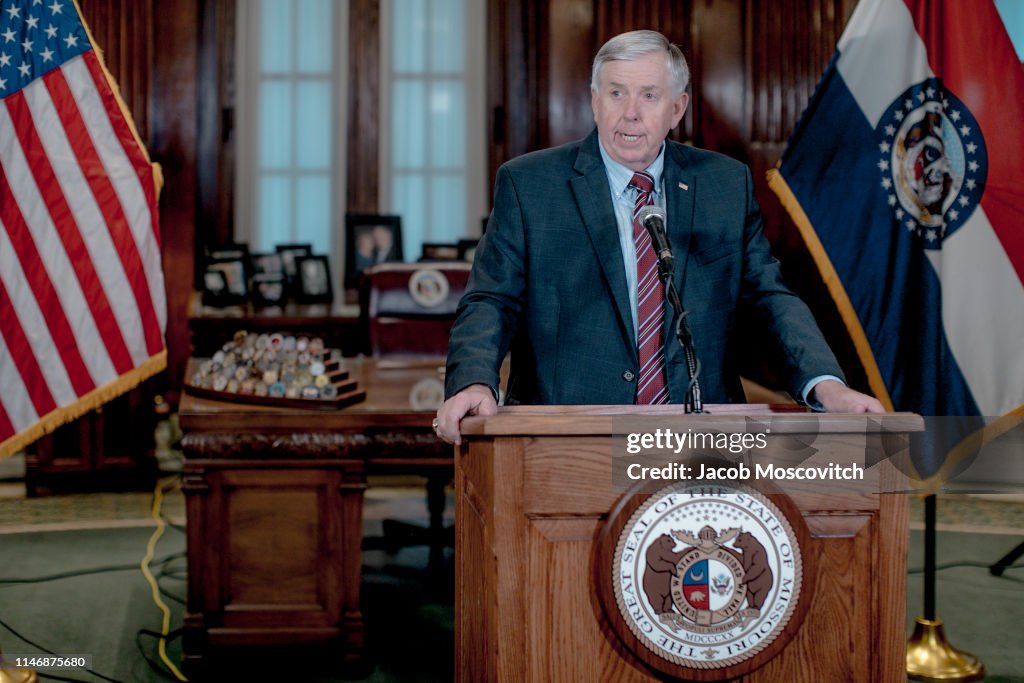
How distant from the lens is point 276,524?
3.16 metres

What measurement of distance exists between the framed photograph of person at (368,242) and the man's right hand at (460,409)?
15.4 ft

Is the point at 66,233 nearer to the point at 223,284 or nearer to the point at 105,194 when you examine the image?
the point at 105,194

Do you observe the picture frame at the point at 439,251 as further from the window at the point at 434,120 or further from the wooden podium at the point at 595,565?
the wooden podium at the point at 595,565

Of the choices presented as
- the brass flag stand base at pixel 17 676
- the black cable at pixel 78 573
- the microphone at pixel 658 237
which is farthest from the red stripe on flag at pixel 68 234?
the microphone at pixel 658 237

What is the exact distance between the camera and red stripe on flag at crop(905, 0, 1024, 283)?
125 inches

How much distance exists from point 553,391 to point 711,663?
0.77 meters

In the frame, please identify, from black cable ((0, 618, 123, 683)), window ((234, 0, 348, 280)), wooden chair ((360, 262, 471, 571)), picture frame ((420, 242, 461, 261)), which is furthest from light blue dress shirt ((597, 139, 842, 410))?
window ((234, 0, 348, 280))

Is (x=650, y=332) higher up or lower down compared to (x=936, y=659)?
higher up

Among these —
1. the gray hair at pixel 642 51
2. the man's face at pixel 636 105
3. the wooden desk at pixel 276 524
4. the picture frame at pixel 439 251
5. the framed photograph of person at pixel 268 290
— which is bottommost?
the wooden desk at pixel 276 524

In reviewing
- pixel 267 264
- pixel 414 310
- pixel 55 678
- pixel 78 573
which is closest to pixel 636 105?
pixel 55 678

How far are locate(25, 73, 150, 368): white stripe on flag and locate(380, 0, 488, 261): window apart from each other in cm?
333

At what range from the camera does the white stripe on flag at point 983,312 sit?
127 inches

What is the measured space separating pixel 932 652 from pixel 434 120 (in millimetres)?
4440

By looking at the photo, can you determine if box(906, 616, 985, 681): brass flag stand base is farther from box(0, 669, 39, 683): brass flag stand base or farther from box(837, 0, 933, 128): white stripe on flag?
box(0, 669, 39, 683): brass flag stand base
